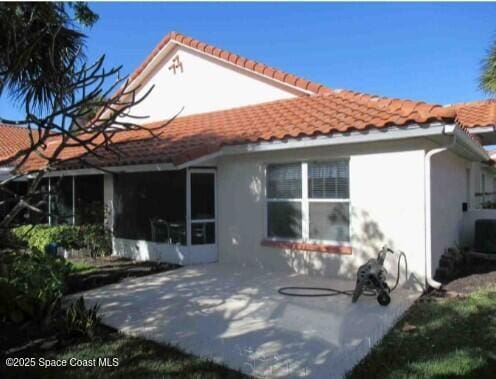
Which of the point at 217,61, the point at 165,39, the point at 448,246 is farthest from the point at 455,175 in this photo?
the point at 165,39

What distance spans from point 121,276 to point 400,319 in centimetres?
634

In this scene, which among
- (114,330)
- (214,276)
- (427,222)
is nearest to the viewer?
(114,330)

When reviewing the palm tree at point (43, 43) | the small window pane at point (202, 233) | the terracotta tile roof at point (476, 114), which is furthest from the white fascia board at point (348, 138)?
the terracotta tile roof at point (476, 114)

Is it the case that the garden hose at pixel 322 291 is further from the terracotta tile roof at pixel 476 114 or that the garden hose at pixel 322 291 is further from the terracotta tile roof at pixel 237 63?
the terracotta tile roof at pixel 237 63

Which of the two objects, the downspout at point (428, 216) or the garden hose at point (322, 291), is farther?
the downspout at point (428, 216)

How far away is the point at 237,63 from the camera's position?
575 inches

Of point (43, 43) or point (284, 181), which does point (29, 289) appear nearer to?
point (43, 43)

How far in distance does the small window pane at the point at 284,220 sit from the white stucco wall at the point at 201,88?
5.05 m

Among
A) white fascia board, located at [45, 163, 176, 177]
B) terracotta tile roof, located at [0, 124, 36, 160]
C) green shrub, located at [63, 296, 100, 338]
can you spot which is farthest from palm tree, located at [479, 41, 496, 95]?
terracotta tile roof, located at [0, 124, 36, 160]

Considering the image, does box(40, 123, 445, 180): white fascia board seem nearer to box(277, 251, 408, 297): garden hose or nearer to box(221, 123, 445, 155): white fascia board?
box(221, 123, 445, 155): white fascia board

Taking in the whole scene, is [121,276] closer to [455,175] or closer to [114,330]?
[114,330]

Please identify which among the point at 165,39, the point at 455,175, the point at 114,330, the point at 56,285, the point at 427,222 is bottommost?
the point at 114,330

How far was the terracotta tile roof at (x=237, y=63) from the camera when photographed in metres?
13.3

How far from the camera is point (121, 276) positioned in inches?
392
